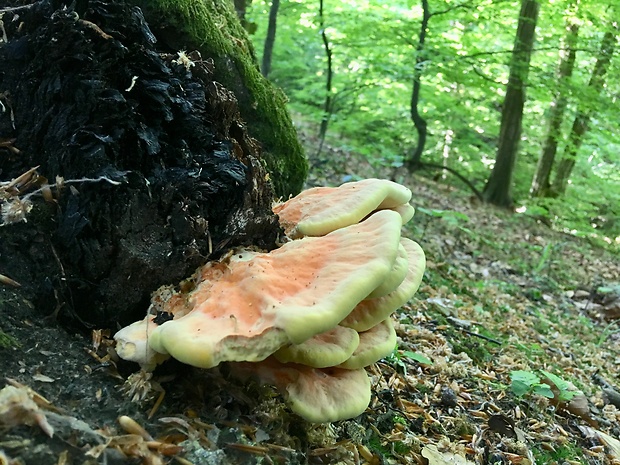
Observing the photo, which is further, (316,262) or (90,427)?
(316,262)

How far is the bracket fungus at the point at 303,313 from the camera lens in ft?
5.67

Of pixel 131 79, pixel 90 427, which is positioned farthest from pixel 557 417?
pixel 131 79

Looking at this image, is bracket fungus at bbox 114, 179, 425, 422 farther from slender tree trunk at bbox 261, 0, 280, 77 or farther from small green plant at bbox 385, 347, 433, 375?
slender tree trunk at bbox 261, 0, 280, 77

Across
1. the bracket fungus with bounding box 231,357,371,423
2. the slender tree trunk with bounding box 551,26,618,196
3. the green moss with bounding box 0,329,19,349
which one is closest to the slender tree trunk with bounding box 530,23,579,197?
the slender tree trunk with bounding box 551,26,618,196

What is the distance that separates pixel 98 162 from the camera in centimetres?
211

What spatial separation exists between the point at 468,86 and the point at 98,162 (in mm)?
10573

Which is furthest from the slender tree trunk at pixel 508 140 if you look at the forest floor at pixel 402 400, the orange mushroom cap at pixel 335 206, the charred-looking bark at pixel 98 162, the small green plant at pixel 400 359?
the charred-looking bark at pixel 98 162

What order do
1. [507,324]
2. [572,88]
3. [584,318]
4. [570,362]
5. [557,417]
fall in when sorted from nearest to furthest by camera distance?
[557,417], [570,362], [507,324], [584,318], [572,88]

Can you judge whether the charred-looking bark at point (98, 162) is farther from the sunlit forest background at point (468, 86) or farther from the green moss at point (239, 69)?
the sunlit forest background at point (468, 86)

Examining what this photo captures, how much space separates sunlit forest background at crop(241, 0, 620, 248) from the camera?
10.6 meters

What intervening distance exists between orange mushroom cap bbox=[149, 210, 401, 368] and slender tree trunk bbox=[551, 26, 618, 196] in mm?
11557

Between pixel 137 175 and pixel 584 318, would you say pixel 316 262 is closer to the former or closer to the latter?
pixel 137 175

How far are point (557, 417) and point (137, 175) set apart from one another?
3.44m

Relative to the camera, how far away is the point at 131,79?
89.2 inches
